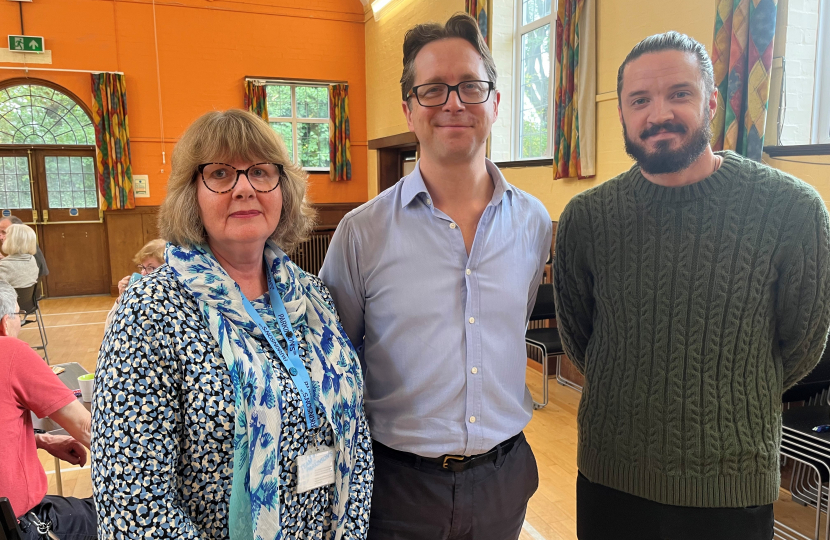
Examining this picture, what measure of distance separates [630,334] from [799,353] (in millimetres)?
394

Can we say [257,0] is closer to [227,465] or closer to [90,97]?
[90,97]

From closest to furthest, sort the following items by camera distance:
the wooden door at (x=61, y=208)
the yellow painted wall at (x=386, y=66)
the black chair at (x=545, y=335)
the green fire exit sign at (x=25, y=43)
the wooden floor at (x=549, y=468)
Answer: the wooden floor at (x=549, y=468)
the black chair at (x=545, y=335)
the yellow painted wall at (x=386, y=66)
the green fire exit sign at (x=25, y=43)
the wooden door at (x=61, y=208)

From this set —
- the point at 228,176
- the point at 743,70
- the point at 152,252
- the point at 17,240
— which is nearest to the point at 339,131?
the point at 17,240

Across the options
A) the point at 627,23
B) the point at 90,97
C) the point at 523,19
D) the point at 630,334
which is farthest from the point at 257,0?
the point at 630,334

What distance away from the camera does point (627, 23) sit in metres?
Result: 4.30

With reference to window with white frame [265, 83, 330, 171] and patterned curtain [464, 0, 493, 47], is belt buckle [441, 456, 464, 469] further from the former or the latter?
window with white frame [265, 83, 330, 171]

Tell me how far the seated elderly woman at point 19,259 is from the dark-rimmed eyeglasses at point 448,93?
5026mm

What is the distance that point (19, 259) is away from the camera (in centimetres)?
522

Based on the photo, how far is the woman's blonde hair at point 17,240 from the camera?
5.23 meters

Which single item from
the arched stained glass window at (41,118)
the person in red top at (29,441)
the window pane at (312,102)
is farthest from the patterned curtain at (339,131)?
the person in red top at (29,441)

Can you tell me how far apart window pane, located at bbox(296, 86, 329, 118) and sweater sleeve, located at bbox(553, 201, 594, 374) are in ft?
29.3

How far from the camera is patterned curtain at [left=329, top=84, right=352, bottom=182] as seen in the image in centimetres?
998

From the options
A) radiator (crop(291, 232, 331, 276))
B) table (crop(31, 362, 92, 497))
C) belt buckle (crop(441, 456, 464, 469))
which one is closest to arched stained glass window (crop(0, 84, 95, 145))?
radiator (crop(291, 232, 331, 276))

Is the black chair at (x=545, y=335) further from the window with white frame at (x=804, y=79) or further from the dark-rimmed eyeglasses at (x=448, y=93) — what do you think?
the dark-rimmed eyeglasses at (x=448, y=93)
